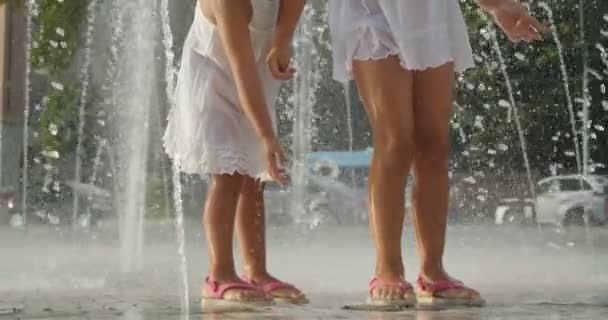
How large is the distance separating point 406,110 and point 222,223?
1.88 ft

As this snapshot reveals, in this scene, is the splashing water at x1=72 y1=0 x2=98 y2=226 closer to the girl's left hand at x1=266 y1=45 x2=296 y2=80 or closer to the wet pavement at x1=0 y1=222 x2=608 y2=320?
the wet pavement at x1=0 y1=222 x2=608 y2=320

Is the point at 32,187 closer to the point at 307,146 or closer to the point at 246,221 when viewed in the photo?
the point at 307,146

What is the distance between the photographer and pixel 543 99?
11.3m

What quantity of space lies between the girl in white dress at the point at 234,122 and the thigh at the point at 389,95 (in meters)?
0.23

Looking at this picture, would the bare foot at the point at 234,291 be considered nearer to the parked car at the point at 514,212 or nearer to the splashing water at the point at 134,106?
the splashing water at the point at 134,106

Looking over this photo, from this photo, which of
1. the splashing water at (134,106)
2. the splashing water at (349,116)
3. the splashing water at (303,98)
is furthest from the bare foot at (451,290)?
the splashing water at (349,116)

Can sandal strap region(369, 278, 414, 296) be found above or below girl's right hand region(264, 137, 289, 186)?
below

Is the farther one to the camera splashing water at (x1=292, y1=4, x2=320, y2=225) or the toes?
splashing water at (x1=292, y1=4, x2=320, y2=225)

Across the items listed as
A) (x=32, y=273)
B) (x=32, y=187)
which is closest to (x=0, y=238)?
(x=32, y=273)

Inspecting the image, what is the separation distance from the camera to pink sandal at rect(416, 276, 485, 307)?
3.18 meters

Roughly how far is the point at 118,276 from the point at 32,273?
0.33 m

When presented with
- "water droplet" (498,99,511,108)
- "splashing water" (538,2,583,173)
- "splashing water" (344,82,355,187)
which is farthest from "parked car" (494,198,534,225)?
"splashing water" (344,82,355,187)

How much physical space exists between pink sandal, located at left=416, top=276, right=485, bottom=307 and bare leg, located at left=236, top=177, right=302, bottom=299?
0.41 metres

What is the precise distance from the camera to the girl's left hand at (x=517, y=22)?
3.38 meters
